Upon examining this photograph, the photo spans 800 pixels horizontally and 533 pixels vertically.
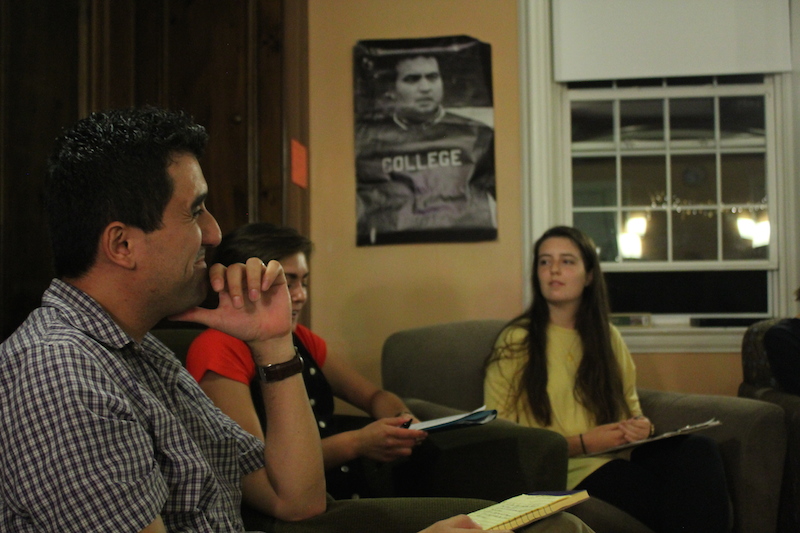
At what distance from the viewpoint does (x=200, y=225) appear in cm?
102

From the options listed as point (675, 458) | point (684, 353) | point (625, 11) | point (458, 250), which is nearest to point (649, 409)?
point (675, 458)

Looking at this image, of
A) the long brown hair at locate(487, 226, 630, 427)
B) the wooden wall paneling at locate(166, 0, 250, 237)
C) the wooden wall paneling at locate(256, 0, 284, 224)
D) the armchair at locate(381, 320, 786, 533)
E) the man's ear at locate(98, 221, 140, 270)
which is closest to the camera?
the man's ear at locate(98, 221, 140, 270)

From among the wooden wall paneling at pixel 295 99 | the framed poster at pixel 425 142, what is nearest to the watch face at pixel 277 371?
the wooden wall paneling at pixel 295 99

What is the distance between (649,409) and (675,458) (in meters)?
0.48

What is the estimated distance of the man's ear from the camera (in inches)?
35.3

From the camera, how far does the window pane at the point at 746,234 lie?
3.14 m

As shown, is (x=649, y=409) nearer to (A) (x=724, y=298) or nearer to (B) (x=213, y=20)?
(A) (x=724, y=298)

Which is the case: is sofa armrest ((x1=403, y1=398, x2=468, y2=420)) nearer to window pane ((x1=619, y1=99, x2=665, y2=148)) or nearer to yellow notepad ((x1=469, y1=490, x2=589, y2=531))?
yellow notepad ((x1=469, y1=490, x2=589, y2=531))

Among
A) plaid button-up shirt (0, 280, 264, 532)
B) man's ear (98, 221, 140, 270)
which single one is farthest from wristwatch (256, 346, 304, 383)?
man's ear (98, 221, 140, 270)

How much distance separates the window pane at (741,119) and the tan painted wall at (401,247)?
38.2 inches

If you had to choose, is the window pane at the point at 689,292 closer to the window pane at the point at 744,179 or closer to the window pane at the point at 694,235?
the window pane at the point at 694,235

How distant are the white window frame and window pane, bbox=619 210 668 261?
1.13 feet

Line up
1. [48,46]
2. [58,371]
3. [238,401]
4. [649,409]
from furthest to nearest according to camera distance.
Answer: [649,409] < [48,46] < [238,401] < [58,371]

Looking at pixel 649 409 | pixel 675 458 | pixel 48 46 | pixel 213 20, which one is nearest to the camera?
pixel 48 46
